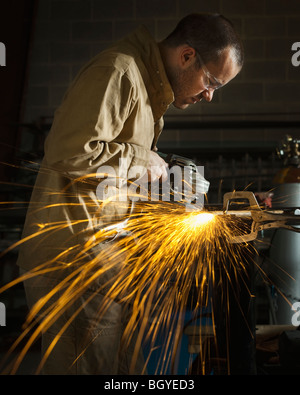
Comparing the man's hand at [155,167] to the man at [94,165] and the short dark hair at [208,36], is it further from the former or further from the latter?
the short dark hair at [208,36]

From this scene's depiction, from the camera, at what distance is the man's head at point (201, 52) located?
3.87 ft

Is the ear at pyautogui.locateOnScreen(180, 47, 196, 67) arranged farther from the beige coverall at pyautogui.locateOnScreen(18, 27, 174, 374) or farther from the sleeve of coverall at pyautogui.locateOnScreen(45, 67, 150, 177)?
the sleeve of coverall at pyautogui.locateOnScreen(45, 67, 150, 177)

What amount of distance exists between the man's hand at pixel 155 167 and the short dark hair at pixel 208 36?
33 centimetres

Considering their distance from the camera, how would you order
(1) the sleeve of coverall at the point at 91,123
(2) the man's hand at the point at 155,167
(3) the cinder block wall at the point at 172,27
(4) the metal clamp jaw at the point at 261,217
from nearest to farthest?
(4) the metal clamp jaw at the point at 261,217
(1) the sleeve of coverall at the point at 91,123
(2) the man's hand at the point at 155,167
(3) the cinder block wall at the point at 172,27

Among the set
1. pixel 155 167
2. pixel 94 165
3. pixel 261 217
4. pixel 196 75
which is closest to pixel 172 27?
pixel 196 75

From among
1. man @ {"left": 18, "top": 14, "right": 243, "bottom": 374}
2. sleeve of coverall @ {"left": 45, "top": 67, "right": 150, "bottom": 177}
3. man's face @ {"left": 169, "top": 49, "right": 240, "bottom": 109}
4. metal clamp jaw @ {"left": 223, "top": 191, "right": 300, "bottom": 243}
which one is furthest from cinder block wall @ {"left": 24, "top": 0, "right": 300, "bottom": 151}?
metal clamp jaw @ {"left": 223, "top": 191, "right": 300, "bottom": 243}

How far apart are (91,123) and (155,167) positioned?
0.23 metres

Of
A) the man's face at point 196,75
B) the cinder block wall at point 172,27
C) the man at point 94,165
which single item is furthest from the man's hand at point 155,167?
the cinder block wall at point 172,27

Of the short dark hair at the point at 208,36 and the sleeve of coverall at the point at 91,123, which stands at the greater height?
the short dark hair at the point at 208,36

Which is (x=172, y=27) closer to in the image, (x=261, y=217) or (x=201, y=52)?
(x=201, y=52)

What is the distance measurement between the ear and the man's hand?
298 mm

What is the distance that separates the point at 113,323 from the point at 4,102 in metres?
2.29

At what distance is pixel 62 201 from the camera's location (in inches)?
41.5

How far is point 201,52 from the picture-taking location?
1.19 metres
